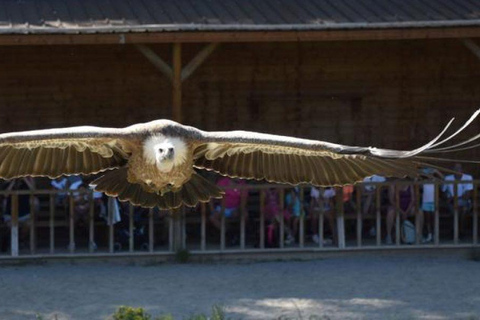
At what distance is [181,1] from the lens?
17.0 metres

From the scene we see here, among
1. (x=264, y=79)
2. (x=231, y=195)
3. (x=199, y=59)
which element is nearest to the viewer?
(x=199, y=59)

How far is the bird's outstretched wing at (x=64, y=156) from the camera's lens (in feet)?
29.7

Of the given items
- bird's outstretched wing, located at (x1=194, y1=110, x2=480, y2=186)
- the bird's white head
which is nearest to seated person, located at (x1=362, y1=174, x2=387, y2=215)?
bird's outstretched wing, located at (x1=194, y1=110, x2=480, y2=186)

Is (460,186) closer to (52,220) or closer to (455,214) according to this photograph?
(455,214)

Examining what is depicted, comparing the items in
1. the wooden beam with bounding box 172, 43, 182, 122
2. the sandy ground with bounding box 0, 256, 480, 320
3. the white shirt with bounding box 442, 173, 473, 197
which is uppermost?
the wooden beam with bounding box 172, 43, 182, 122

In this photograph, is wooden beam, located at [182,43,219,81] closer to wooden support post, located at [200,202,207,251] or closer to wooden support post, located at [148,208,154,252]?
wooden support post, located at [200,202,207,251]

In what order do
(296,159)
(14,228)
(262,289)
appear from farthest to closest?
1. (14,228)
2. (262,289)
3. (296,159)

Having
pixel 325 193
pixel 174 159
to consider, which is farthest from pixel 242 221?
pixel 174 159

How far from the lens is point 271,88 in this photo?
1825 cm

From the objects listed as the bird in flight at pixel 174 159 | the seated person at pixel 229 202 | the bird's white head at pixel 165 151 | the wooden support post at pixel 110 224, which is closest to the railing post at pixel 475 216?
the seated person at pixel 229 202

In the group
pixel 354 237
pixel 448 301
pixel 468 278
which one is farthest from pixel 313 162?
pixel 354 237

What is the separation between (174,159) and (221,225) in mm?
7309

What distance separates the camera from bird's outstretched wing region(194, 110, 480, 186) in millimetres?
8273

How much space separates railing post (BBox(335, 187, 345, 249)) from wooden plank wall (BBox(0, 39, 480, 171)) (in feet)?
7.45
